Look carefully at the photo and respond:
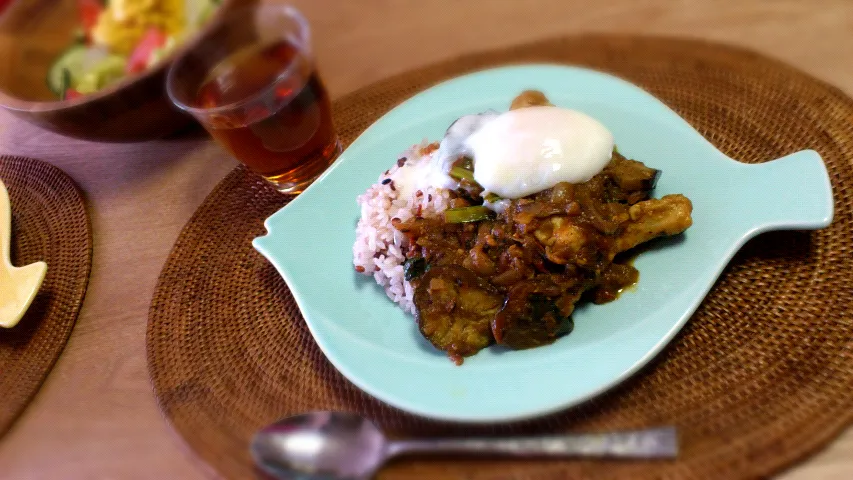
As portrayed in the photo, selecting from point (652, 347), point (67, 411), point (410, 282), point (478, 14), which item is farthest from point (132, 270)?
point (478, 14)

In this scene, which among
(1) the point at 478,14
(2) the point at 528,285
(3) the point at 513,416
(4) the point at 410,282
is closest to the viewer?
(3) the point at 513,416

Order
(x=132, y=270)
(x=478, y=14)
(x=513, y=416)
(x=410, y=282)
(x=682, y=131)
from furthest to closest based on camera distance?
(x=478, y=14), (x=132, y=270), (x=682, y=131), (x=410, y=282), (x=513, y=416)

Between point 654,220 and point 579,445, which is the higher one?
point 654,220

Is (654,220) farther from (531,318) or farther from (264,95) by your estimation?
(264,95)

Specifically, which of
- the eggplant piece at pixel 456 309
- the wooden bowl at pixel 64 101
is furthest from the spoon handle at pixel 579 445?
the wooden bowl at pixel 64 101

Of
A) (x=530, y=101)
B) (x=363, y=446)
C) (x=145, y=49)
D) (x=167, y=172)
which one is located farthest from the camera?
(x=145, y=49)

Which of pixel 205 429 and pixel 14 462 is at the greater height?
pixel 205 429

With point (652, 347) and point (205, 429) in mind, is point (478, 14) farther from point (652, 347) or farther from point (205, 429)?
point (205, 429)

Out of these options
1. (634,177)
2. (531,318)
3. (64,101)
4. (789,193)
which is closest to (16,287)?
(64,101)
